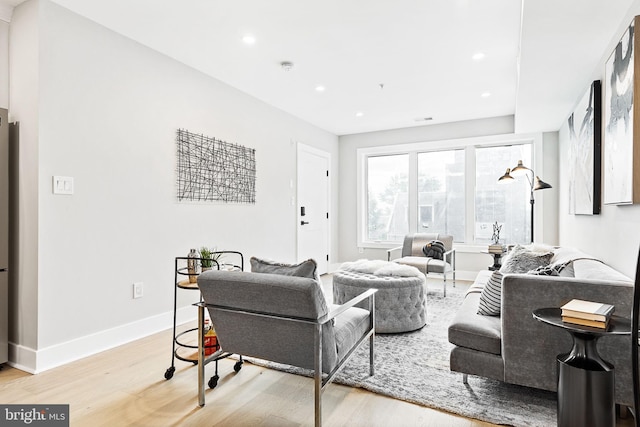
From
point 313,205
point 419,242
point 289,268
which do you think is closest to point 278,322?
point 289,268

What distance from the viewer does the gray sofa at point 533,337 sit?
1.73m

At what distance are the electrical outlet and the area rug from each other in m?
1.25

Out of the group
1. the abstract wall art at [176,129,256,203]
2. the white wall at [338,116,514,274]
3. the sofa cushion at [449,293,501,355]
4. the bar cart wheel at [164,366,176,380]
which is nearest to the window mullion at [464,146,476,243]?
the white wall at [338,116,514,274]

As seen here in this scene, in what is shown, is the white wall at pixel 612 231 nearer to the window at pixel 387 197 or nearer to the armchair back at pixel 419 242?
the armchair back at pixel 419 242

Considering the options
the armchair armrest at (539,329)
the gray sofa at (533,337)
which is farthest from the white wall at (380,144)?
the armchair armrest at (539,329)

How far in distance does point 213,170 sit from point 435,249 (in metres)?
3.11

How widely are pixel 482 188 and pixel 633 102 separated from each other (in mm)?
3969

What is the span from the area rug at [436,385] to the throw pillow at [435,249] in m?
2.07

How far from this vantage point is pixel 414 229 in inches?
243

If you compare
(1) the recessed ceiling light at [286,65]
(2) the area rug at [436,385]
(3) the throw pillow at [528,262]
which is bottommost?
(2) the area rug at [436,385]

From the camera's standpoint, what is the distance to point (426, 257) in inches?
198

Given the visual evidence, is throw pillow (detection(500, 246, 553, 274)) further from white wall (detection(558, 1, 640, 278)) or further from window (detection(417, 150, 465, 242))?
window (detection(417, 150, 465, 242))

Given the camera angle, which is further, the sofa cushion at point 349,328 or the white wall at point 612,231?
the white wall at point 612,231

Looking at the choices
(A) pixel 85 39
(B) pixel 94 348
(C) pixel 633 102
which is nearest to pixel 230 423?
(B) pixel 94 348
